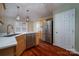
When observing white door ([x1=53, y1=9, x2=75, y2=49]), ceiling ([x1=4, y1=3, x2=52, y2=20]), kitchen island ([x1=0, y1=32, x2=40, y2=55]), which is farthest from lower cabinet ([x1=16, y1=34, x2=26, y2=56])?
white door ([x1=53, y1=9, x2=75, y2=49])

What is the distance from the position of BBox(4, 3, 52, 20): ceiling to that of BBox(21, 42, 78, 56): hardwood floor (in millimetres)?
604

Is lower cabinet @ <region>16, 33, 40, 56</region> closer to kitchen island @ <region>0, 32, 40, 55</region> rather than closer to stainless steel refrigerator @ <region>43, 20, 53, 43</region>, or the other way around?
kitchen island @ <region>0, 32, 40, 55</region>

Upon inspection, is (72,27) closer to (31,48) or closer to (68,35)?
(68,35)

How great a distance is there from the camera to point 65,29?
190 centimetres

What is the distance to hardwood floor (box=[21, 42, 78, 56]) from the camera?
6.18 ft

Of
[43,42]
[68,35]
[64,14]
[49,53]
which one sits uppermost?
[64,14]

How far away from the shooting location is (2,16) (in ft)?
5.90

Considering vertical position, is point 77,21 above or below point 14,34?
above

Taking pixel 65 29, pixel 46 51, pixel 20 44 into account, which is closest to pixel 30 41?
pixel 20 44

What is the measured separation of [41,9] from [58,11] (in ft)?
1.14

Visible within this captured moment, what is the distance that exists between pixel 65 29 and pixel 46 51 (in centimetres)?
59

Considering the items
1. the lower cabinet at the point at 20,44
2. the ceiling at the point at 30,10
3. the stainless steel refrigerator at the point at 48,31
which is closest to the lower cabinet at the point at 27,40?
the lower cabinet at the point at 20,44

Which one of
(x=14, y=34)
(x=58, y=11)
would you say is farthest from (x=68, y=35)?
(x=14, y=34)

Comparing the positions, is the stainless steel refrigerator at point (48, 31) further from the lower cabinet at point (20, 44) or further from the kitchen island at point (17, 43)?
the lower cabinet at point (20, 44)
